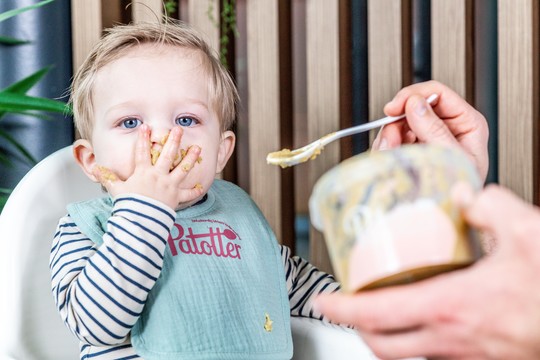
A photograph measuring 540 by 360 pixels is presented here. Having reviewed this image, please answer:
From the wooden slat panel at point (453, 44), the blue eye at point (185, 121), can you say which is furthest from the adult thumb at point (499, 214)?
the wooden slat panel at point (453, 44)

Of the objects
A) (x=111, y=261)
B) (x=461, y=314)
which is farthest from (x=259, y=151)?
(x=461, y=314)

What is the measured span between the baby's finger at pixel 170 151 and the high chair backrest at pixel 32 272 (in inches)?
10.2

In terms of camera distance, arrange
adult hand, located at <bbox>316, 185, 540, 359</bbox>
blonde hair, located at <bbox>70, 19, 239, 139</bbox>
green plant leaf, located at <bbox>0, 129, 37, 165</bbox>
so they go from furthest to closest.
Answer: green plant leaf, located at <bbox>0, 129, 37, 165</bbox> → blonde hair, located at <bbox>70, 19, 239, 139</bbox> → adult hand, located at <bbox>316, 185, 540, 359</bbox>

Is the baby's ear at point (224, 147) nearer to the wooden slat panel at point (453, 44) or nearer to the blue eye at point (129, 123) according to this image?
the blue eye at point (129, 123)

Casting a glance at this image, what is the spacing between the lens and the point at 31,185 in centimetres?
117

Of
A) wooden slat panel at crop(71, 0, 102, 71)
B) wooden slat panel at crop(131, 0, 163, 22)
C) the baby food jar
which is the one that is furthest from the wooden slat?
the baby food jar

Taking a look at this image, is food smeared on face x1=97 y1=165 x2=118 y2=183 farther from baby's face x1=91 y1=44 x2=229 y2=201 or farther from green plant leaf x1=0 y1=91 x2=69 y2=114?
green plant leaf x1=0 y1=91 x2=69 y2=114

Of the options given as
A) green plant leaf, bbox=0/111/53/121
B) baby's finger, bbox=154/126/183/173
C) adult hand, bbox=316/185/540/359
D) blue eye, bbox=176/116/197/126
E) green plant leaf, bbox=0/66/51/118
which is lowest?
adult hand, bbox=316/185/540/359

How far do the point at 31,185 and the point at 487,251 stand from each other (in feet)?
2.41

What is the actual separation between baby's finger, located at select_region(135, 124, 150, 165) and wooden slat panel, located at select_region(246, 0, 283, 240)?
610 mm

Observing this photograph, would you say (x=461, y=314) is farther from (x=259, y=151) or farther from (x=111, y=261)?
(x=259, y=151)

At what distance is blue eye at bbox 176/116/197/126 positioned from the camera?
1.14m

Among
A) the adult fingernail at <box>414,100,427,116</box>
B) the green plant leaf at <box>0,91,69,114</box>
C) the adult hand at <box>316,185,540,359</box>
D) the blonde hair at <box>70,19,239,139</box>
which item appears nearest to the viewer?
the adult hand at <box>316,185,540,359</box>

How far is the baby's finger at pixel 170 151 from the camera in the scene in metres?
1.04
